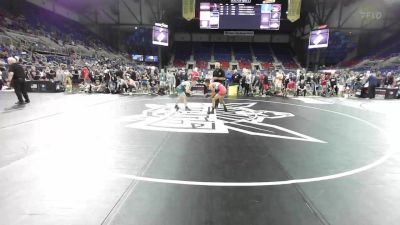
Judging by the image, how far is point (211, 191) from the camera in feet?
10.8

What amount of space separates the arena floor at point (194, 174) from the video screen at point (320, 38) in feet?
58.7

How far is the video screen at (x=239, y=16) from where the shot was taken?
75.0 feet

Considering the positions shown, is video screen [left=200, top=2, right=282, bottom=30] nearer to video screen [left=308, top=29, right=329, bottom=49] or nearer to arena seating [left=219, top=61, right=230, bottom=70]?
video screen [left=308, top=29, right=329, bottom=49]

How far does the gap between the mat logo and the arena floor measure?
0.06 meters

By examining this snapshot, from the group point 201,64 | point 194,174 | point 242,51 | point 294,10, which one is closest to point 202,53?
point 201,64

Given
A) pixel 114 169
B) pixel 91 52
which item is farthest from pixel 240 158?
pixel 91 52

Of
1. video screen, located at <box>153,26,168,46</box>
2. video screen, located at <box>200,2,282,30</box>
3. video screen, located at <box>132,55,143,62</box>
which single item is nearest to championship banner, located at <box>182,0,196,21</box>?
video screen, located at <box>200,2,282,30</box>

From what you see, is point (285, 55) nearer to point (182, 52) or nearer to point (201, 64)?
point (201, 64)

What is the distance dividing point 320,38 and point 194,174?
2272 cm

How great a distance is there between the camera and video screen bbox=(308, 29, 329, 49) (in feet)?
75.3

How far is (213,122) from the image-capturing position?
299 inches

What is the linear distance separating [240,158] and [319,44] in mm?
21748

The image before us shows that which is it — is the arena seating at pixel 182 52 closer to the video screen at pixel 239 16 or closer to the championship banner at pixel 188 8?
the video screen at pixel 239 16

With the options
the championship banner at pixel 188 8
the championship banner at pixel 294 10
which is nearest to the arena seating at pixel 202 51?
the championship banner at pixel 188 8
